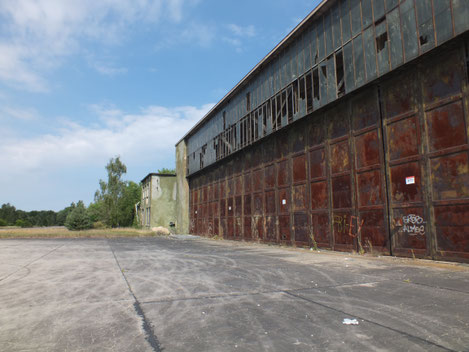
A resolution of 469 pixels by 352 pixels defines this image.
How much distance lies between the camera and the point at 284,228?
16.9 m

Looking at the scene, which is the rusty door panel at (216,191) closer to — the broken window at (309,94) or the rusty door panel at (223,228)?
the rusty door panel at (223,228)

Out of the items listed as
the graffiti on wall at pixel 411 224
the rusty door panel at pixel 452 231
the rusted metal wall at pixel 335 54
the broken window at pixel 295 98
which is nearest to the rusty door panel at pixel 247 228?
the rusted metal wall at pixel 335 54

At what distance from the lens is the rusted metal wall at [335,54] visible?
9.23 meters

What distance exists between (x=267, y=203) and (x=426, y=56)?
1127 cm

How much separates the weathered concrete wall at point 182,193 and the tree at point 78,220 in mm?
12959

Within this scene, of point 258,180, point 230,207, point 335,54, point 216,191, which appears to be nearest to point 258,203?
point 258,180

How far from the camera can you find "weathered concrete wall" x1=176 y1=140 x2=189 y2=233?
3538 centimetres

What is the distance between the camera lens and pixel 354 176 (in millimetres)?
12211

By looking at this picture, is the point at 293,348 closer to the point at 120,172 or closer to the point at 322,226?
the point at 322,226

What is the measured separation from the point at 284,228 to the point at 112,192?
1689 inches

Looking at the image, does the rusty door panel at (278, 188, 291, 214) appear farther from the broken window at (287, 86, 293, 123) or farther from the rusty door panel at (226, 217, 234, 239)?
the rusty door panel at (226, 217, 234, 239)

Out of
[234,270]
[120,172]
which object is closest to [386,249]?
[234,270]

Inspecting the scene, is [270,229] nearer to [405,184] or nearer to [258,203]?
[258,203]

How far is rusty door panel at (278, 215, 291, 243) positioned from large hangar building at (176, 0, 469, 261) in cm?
10
